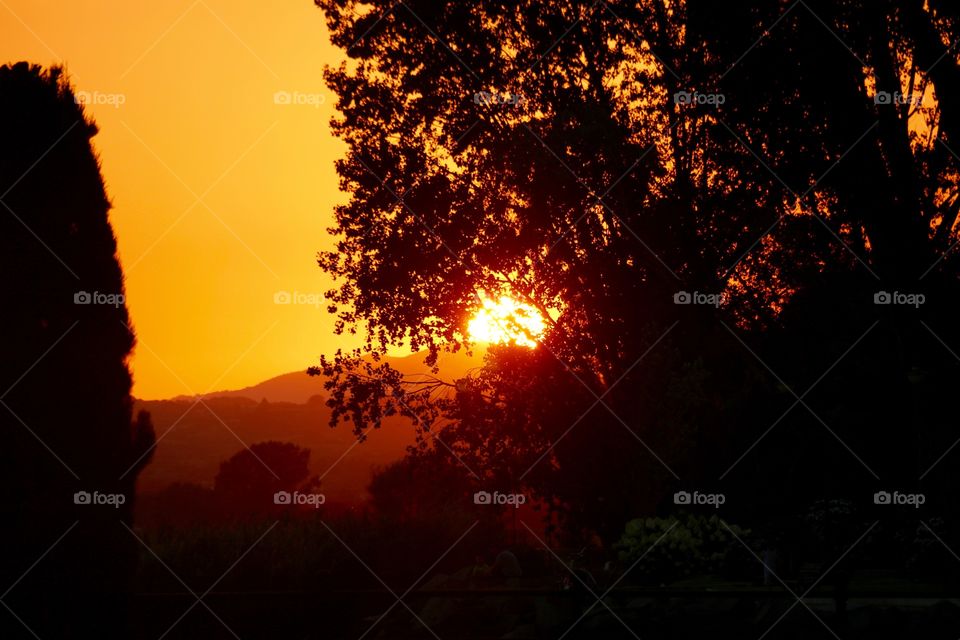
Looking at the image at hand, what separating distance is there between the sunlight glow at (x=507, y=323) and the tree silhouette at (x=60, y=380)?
1028 centimetres

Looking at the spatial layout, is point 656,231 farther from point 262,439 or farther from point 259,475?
point 262,439

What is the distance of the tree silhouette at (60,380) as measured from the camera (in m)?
10.6

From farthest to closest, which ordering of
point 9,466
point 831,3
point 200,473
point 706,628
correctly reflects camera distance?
point 200,473 → point 831,3 → point 706,628 → point 9,466

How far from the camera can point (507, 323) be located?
21172mm

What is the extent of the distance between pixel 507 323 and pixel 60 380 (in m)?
11.5

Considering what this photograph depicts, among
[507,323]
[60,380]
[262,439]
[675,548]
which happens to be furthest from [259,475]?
[60,380]

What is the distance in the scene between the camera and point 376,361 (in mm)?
21891

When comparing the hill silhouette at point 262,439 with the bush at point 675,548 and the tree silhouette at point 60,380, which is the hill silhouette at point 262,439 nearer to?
the bush at point 675,548

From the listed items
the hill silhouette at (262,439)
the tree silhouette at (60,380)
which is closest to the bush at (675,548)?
the tree silhouette at (60,380)

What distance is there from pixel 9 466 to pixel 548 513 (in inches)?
546

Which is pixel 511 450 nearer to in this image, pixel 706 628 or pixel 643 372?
pixel 643 372

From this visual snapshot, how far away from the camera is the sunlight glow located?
68.9 ft

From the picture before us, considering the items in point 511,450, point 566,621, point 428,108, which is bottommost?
point 566,621

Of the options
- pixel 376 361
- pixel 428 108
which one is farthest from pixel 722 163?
pixel 376 361
